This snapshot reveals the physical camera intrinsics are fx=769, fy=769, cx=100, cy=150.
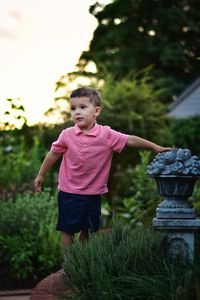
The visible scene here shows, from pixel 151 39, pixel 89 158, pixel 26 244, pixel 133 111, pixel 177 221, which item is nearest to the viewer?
pixel 177 221

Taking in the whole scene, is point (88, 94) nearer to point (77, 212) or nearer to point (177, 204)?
point (77, 212)

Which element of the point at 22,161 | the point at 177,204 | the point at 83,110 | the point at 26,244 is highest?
the point at 83,110

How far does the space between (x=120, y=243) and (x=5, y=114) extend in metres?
3.34

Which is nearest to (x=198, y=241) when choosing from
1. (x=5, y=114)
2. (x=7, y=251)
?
(x=7, y=251)

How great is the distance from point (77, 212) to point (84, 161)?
1.16 ft

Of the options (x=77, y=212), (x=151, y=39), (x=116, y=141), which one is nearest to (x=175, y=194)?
(x=116, y=141)

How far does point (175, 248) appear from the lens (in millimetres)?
4609

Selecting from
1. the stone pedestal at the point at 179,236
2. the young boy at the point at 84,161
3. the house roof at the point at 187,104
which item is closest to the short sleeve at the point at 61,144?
the young boy at the point at 84,161

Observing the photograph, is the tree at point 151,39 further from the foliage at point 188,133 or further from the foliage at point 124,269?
the foliage at point 124,269

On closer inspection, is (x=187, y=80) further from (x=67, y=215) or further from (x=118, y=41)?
(x=67, y=215)

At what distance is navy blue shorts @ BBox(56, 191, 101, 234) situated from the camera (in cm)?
524

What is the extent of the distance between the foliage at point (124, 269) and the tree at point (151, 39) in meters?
24.9

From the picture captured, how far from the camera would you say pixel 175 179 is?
4.61 meters

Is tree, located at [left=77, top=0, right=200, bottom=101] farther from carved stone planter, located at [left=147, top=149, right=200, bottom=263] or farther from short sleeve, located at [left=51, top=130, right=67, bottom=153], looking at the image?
carved stone planter, located at [left=147, top=149, right=200, bottom=263]
